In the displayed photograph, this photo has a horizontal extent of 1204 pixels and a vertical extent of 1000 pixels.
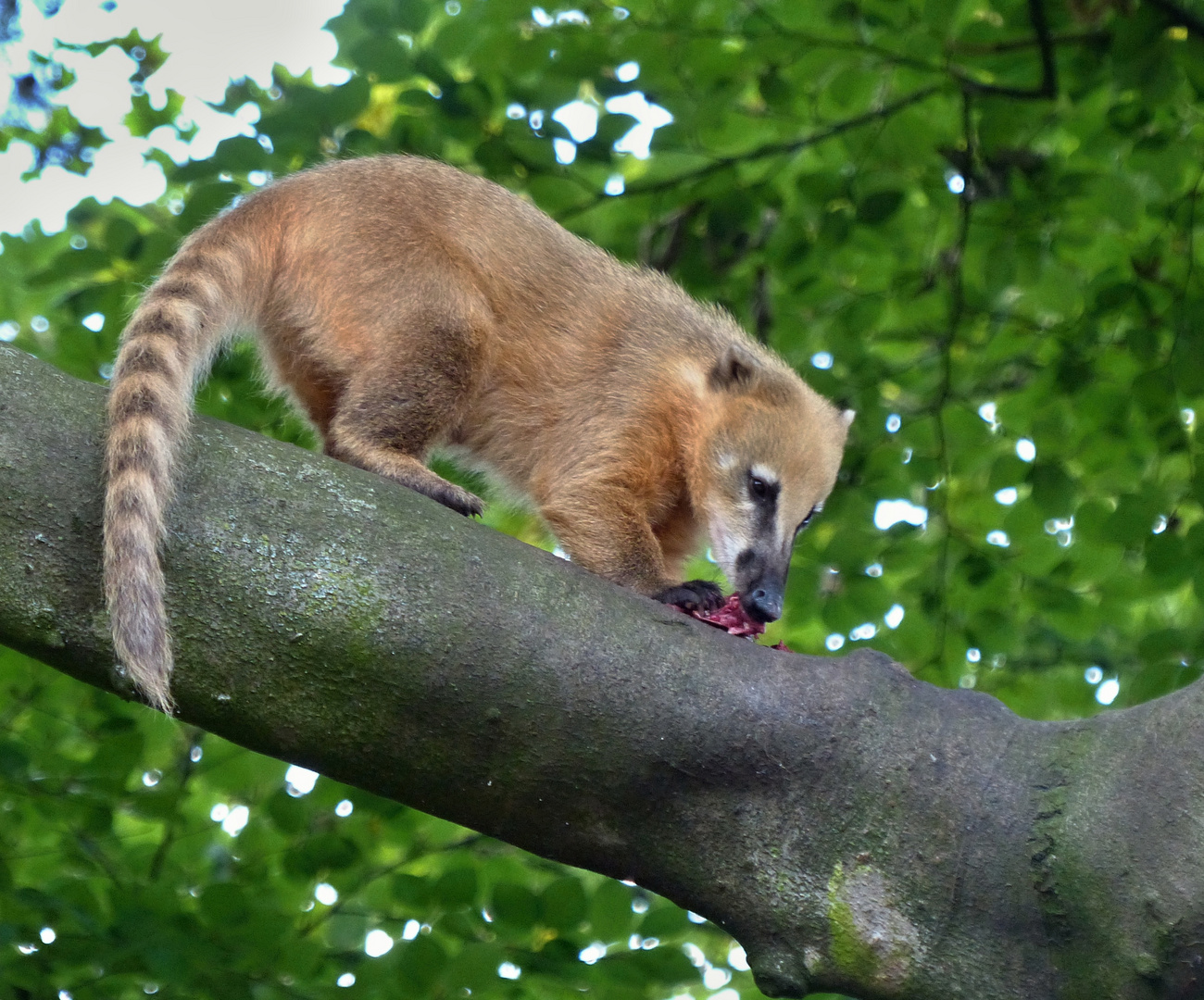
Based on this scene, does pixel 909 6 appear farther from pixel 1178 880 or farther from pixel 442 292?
pixel 1178 880

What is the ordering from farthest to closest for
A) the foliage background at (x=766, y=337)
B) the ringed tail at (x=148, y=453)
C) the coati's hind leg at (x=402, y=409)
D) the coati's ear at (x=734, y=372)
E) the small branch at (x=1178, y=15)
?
the coati's ear at (x=734, y=372) < the small branch at (x=1178, y=15) < the foliage background at (x=766, y=337) < the coati's hind leg at (x=402, y=409) < the ringed tail at (x=148, y=453)

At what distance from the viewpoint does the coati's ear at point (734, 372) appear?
6000mm

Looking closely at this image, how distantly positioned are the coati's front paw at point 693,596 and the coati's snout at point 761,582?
15 centimetres

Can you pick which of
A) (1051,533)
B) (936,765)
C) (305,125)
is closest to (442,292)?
(305,125)

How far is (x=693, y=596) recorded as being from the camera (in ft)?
16.6

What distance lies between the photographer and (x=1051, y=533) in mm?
6543

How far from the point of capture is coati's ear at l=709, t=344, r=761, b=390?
600 centimetres

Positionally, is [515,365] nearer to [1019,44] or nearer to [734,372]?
[734,372]

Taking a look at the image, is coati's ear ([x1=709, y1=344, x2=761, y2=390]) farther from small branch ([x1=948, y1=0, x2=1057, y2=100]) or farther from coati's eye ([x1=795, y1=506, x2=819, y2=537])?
small branch ([x1=948, y1=0, x2=1057, y2=100])

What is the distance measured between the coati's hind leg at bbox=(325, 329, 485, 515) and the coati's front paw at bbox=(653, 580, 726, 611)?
0.92 m

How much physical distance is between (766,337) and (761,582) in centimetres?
210

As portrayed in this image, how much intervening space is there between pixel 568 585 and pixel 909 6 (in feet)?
12.0

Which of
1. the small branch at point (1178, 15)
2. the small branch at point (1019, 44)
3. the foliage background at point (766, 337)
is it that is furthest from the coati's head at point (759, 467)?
the small branch at point (1178, 15)

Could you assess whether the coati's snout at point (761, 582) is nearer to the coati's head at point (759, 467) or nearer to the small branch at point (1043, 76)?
the coati's head at point (759, 467)
